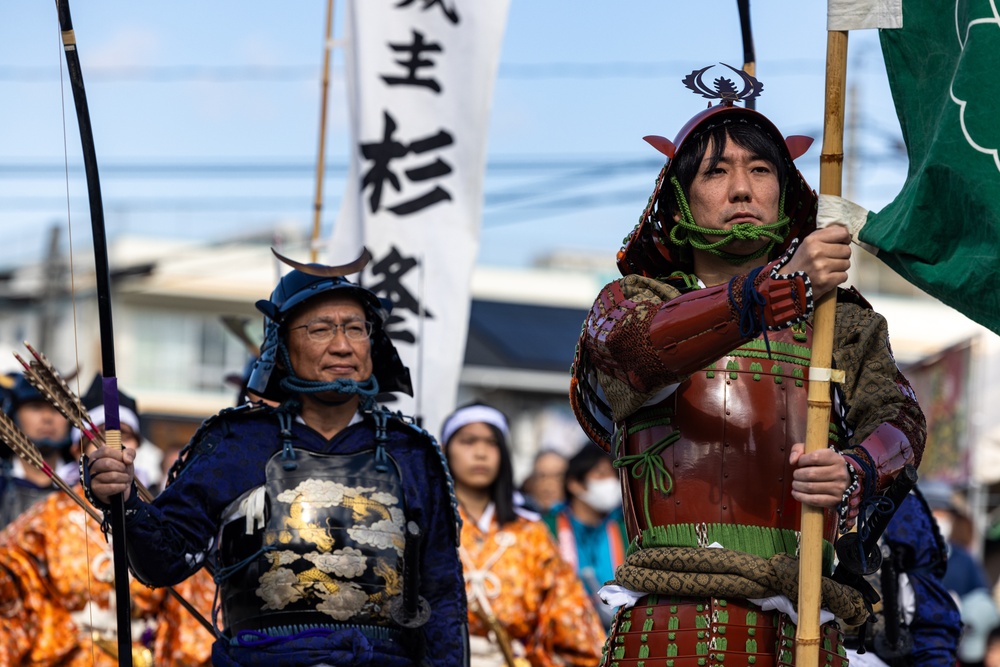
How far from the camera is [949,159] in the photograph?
408 centimetres

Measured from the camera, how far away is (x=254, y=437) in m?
5.37

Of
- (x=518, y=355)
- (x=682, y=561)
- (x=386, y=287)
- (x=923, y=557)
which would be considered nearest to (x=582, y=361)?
(x=682, y=561)

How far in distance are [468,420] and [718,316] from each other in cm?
451

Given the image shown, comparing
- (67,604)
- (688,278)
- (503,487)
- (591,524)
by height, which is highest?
(591,524)

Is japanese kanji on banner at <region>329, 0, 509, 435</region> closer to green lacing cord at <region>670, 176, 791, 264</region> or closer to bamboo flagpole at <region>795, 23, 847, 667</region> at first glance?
green lacing cord at <region>670, 176, 791, 264</region>

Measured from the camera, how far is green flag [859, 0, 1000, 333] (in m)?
4.02

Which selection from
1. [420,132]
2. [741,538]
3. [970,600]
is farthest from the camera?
[970,600]

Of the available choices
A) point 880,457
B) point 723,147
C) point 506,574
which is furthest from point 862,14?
point 506,574

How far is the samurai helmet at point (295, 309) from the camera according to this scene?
5.45m

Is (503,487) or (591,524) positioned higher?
(591,524)

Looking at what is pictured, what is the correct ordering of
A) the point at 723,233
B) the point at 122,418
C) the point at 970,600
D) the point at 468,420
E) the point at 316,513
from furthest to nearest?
the point at 970,600 → the point at 122,418 → the point at 468,420 → the point at 316,513 → the point at 723,233

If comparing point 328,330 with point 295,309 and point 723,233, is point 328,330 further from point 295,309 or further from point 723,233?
point 723,233

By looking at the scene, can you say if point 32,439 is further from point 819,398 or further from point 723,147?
point 819,398

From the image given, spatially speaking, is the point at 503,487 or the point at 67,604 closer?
the point at 67,604
